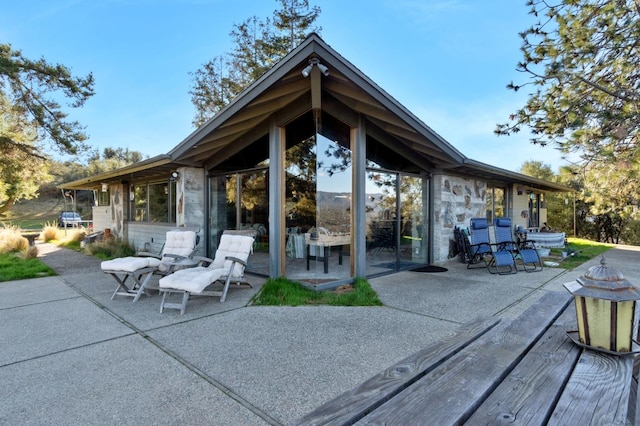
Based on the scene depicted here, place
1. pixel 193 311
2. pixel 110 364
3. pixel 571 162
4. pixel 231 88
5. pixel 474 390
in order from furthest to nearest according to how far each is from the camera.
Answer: pixel 231 88 → pixel 571 162 → pixel 193 311 → pixel 110 364 → pixel 474 390

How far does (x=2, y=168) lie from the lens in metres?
12.6

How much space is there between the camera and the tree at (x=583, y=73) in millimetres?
5328

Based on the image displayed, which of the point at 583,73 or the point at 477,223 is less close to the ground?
the point at 583,73

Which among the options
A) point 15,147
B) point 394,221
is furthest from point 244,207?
point 15,147

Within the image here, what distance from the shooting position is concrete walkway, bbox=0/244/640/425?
90.9 inches

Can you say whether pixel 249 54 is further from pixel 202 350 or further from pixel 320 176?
pixel 202 350

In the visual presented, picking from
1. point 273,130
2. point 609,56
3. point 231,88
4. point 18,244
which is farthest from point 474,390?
point 231,88

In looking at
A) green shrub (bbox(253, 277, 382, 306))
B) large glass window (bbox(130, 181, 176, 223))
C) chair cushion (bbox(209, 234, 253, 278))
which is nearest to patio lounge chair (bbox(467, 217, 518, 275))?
green shrub (bbox(253, 277, 382, 306))

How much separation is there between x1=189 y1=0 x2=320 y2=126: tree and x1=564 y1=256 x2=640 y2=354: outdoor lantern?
587 inches

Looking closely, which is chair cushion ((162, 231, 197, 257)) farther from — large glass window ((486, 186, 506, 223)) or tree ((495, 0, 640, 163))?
large glass window ((486, 186, 506, 223))

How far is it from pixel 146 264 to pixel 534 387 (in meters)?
5.19

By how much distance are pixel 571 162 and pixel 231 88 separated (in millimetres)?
14924

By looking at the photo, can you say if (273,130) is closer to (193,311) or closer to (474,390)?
(193,311)

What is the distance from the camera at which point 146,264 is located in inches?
201
